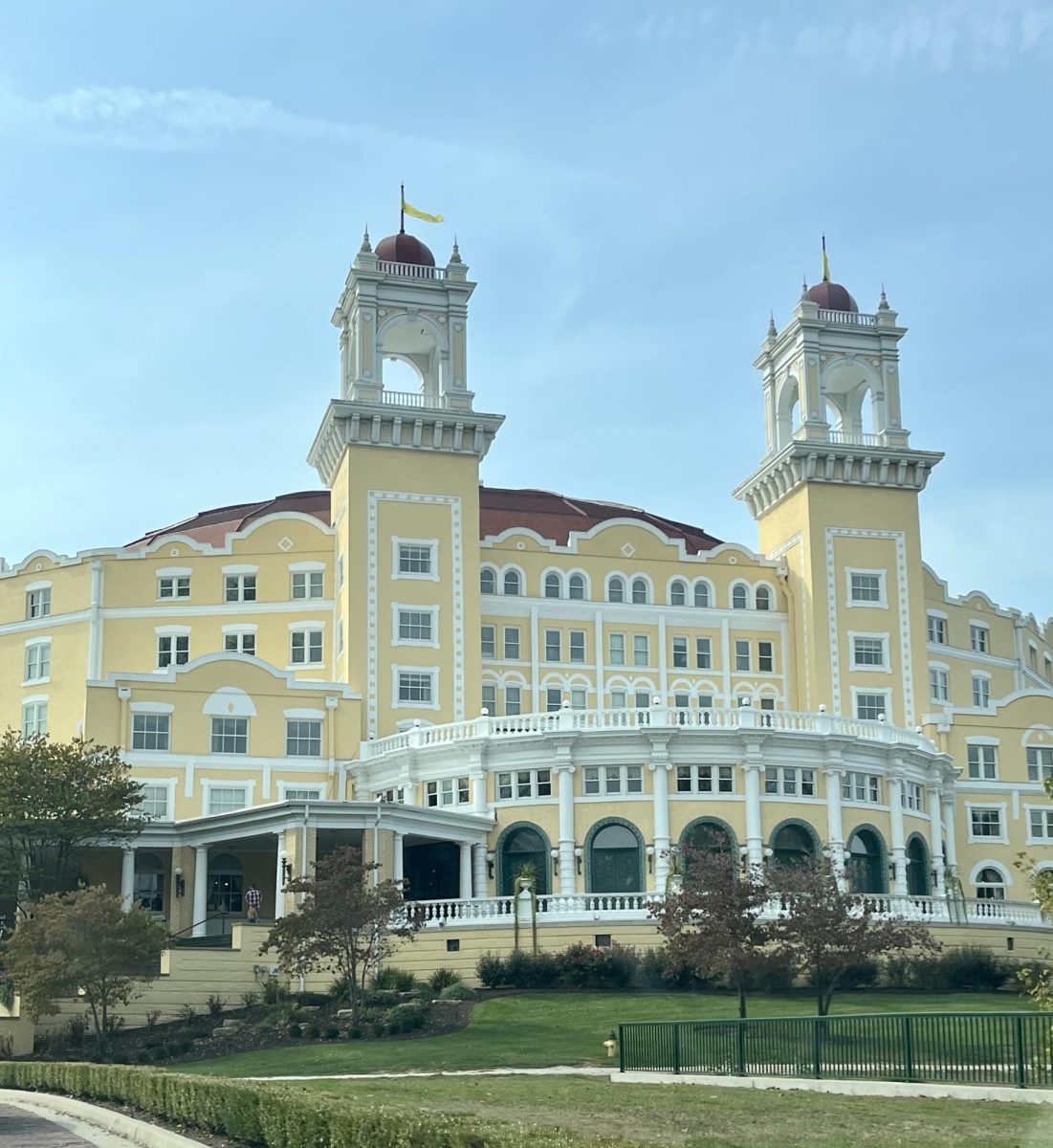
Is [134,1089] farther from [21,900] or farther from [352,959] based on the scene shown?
[21,900]

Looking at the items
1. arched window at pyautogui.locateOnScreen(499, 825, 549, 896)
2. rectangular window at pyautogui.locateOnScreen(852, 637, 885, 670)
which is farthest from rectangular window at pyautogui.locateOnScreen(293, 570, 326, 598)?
rectangular window at pyautogui.locateOnScreen(852, 637, 885, 670)

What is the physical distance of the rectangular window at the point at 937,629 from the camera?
82.1m

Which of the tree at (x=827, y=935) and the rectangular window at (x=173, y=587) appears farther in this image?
the rectangular window at (x=173, y=587)

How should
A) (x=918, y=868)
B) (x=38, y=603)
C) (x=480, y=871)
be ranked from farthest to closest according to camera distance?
(x=38, y=603) → (x=918, y=868) → (x=480, y=871)

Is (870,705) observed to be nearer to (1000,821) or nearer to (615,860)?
(1000,821)

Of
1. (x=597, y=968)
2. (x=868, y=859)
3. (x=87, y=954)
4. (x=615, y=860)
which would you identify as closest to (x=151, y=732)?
(x=615, y=860)

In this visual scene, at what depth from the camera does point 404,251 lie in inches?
3103

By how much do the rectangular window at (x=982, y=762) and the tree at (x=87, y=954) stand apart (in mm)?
39972

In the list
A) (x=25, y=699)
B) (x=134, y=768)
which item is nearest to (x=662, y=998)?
(x=134, y=768)

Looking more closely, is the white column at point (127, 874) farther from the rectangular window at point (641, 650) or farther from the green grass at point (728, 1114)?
the green grass at point (728, 1114)

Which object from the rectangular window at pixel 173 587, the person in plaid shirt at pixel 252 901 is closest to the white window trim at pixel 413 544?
the rectangular window at pixel 173 587

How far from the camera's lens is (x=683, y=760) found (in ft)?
195

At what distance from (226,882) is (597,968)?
18.7m

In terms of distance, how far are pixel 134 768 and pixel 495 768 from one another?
47.0ft
